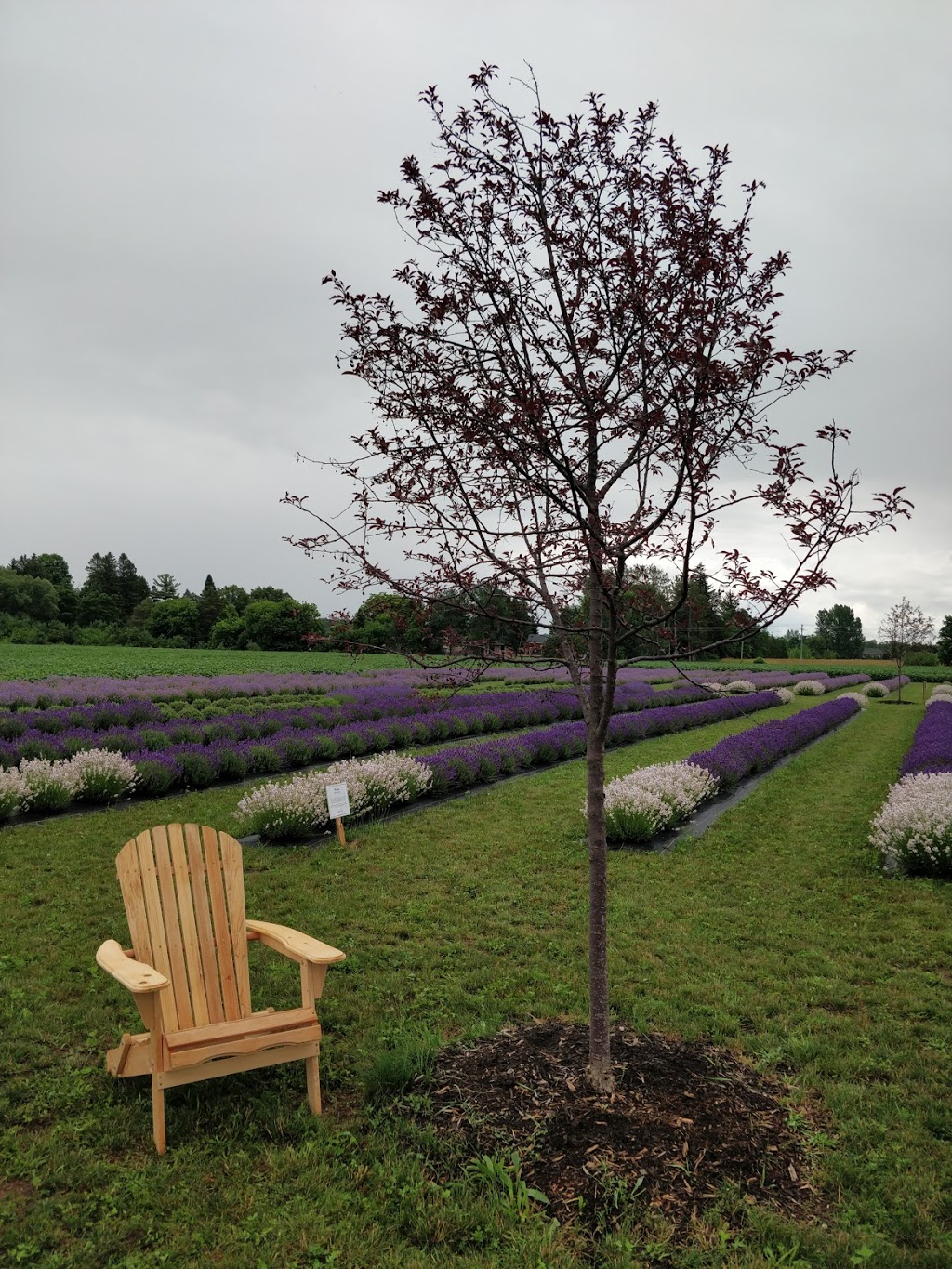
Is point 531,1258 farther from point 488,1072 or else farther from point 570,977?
point 570,977

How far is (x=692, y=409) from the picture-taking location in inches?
101

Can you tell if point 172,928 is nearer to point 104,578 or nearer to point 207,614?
point 207,614

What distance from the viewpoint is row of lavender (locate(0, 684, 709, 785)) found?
10.4m

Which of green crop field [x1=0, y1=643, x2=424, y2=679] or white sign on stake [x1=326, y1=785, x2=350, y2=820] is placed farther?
green crop field [x1=0, y1=643, x2=424, y2=679]

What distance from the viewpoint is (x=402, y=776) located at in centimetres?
923

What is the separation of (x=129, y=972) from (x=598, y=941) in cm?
202

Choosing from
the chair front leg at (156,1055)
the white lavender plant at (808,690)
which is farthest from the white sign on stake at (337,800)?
the white lavender plant at (808,690)

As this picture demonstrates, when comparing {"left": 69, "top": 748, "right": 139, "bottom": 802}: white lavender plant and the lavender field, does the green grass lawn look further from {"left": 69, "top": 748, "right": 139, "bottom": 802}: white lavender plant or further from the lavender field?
the lavender field

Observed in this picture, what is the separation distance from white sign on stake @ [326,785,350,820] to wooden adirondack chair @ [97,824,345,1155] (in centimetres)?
322

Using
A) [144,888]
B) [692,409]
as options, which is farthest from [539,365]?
[144,888]

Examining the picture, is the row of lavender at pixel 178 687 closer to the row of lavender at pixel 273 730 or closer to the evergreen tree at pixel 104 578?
the row of lavender at pixel 273 730

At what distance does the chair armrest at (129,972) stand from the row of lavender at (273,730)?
4263 mm

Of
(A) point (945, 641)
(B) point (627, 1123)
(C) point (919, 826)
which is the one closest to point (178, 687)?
(C) point (919, 826)

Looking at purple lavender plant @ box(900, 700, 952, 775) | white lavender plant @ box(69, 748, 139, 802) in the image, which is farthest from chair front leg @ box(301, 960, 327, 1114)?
purple lavender plant @ box(900, 700, 952, 775)
